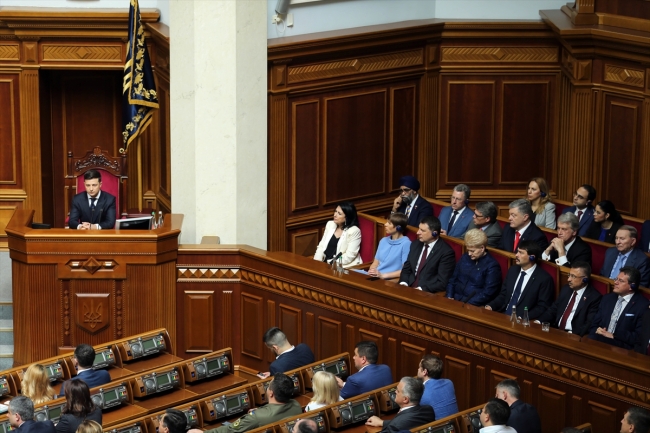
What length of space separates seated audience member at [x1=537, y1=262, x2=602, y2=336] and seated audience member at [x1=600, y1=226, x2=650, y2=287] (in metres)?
0.67

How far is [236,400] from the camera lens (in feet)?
26.5

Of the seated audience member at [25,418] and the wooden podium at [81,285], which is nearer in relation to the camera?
the seated audience member at [25,418]

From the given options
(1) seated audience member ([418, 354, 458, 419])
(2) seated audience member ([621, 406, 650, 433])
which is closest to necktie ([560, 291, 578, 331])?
(1) seated audience member ([418, 354, 458, 419])

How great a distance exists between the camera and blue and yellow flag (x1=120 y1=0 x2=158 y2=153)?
1120 cm

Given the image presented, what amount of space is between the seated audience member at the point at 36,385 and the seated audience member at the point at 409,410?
219 cm

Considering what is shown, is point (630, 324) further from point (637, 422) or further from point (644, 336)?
point (637, 422)

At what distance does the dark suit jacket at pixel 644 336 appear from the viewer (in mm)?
8141

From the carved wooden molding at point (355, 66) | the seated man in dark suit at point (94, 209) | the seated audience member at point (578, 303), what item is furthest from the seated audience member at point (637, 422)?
the carved wooden molding at point (355, 66)

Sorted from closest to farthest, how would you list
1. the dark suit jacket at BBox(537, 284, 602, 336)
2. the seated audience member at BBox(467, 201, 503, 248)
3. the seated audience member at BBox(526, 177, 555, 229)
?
1. the dark suit jacket at BBox(537, 284, 602, 336)
2. the seated audience member at BBox(467, 201, 503, 248)
3. the seated audience member at BBox(526, 177, 555, 229)

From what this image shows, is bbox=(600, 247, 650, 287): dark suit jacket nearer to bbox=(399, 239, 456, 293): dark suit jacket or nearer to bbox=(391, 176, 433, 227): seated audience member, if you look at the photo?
bbox=(399, 239, 456, 293): dark suit jacket

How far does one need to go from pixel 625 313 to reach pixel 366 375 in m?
1.80

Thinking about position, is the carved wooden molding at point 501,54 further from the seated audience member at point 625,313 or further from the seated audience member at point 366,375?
the seated audience member at point 366,375

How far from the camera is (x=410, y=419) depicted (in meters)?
7.41

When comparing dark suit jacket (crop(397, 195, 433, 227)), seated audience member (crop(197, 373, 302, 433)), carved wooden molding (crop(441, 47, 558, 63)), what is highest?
carved wooden molding (crop(441, 47, 558, 63))
